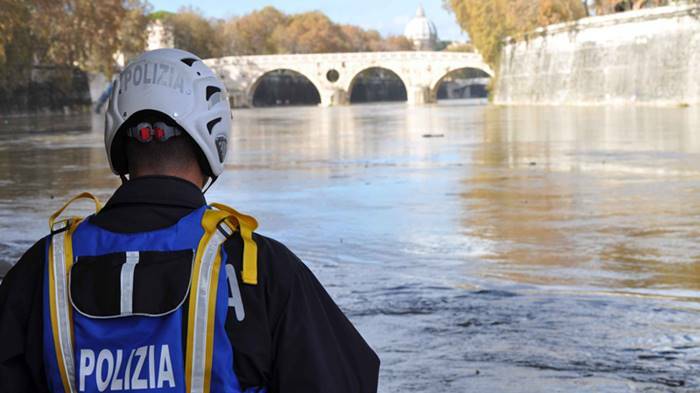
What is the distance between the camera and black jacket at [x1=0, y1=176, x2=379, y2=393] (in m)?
1.91

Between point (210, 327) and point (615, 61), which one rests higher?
point (615, 61)

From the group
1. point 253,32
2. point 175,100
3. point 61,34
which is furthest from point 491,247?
point 253,32

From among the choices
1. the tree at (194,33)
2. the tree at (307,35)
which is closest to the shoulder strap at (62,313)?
the tree at (194,33)

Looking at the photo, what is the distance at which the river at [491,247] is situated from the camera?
4797 mm

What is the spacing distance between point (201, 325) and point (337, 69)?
324 ft

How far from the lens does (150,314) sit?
187cm

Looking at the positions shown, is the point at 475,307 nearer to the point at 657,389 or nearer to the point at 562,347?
the point at 562,347

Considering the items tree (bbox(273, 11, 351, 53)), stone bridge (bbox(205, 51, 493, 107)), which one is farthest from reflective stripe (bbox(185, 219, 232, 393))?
tree (bbox(273, 11, 351, 53))

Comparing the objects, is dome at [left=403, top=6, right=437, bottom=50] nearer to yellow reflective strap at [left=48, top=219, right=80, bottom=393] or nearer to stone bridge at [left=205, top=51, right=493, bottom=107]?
stone bridge at [left=205, top=51, right=493, bottom=107]

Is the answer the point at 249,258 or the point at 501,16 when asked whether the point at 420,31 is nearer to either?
the point at 501,16

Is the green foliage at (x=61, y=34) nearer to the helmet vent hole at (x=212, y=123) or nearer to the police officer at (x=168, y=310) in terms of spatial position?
the helmet vent hole at (x=212, y=123)

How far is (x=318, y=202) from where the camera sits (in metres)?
11.8

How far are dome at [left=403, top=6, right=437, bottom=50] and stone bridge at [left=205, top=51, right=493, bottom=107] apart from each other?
74.6m

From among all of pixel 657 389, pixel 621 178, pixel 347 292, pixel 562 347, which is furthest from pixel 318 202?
pixel 657 389
